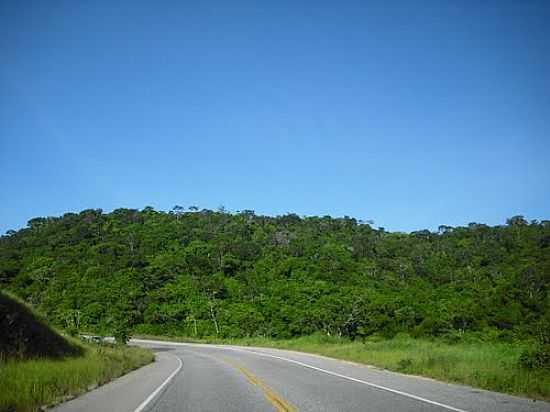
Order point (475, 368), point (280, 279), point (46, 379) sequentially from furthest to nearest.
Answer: point (280, 279)
point (475, 368)
point (46, 379)

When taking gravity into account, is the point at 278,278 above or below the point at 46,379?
above

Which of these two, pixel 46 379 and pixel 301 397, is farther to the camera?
pixel 46 379

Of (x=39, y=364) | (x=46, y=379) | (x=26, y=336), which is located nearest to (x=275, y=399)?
(x=46, y=379)

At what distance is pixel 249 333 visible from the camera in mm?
70812

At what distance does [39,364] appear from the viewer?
51.0 feet

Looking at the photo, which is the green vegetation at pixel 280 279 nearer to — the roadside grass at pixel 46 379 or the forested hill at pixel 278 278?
the forested hill at pixel 278 278

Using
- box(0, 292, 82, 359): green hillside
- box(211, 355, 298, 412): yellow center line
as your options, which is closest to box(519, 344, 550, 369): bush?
box(211, 355, 298, 412): yellow center line

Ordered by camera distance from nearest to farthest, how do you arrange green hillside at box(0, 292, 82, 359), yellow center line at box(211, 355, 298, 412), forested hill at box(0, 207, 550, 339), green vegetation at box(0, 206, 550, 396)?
yellow center line at box(211, 355, 298, 412) → green hillside at box(0, 292, 82, 359) → green vegetation at box(0, 206, 550, 396) → forested hill at box(0, 207, 550, 339)

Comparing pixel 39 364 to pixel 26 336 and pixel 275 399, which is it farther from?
pixel 275 399

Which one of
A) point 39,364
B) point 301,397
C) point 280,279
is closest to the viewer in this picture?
point 301,397

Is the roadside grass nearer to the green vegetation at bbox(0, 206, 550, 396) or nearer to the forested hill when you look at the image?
the green vegetation at bbox(0, 206, 550, 396)

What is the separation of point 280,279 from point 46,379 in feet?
241

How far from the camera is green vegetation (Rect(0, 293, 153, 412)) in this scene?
11633mm

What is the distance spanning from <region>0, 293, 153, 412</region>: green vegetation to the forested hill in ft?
87.2
